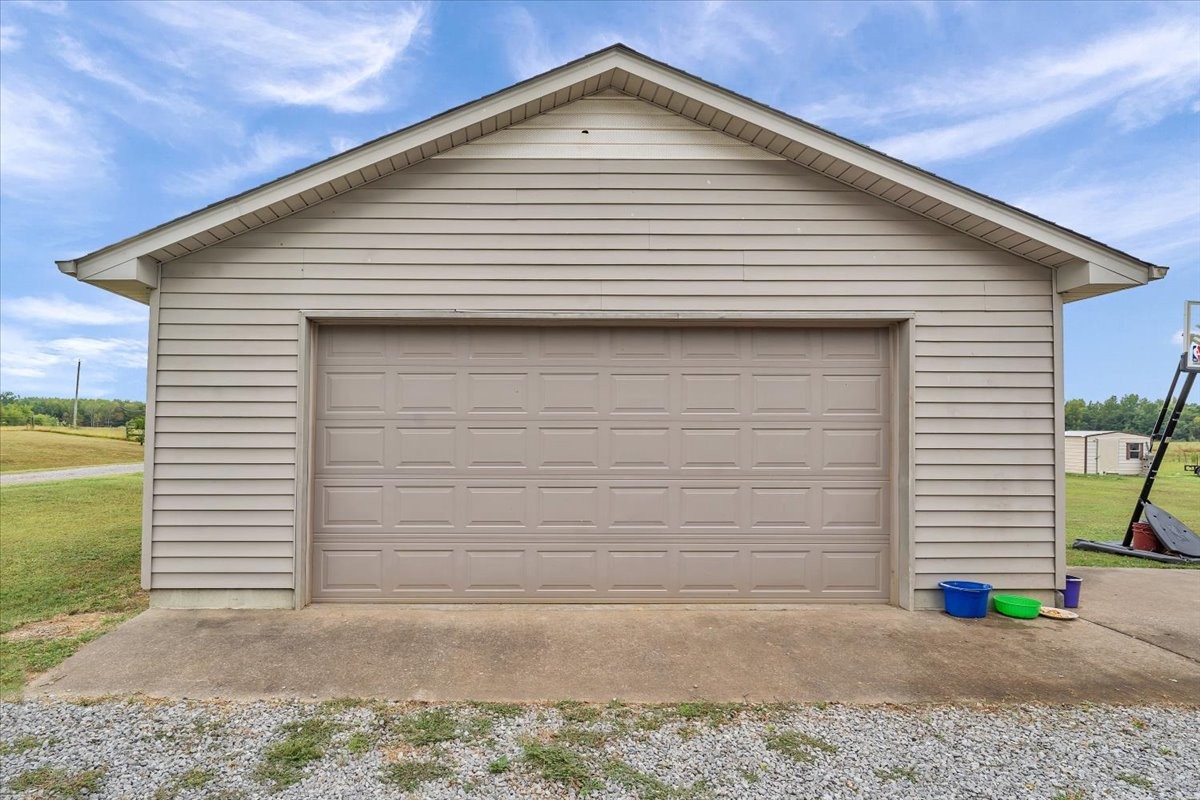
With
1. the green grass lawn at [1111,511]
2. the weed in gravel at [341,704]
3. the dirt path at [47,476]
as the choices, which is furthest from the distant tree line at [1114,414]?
the dirt path at [47,476]

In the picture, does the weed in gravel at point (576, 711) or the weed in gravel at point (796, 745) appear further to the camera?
the weed in gravel at point (576, 711)

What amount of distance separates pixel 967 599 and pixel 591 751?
11.3 ft

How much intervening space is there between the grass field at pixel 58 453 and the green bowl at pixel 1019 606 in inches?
1012

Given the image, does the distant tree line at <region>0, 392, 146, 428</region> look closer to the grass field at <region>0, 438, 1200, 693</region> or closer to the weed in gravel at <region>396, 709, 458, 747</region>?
the grass field at <region>0, 438, 1200, 693</region>

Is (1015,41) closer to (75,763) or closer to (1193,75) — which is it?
(1193,75)

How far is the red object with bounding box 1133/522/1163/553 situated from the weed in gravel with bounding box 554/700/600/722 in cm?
828

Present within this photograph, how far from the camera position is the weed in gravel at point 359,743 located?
2629 mm

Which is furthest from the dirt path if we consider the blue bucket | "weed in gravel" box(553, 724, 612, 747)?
the blue bucket

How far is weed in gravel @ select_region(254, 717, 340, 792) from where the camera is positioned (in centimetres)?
245

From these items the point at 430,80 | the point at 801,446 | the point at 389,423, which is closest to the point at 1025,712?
the point at 801,446

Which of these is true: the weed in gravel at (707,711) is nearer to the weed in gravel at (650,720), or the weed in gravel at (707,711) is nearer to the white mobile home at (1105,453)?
the weed in gravel at (650,720)

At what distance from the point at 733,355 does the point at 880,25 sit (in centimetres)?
782

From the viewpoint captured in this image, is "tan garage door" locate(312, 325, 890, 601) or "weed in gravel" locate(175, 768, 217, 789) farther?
"tan garage door" locate(312, 325, 890, 601)

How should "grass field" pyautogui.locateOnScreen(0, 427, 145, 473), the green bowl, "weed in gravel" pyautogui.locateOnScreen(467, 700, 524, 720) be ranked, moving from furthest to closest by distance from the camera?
"grass field" pyautogui.locateOnScreen(0, 427, 145, 473)
the green bowl
"weed in gravel" pyautogui.locateOnScreen(467, 700, 524, 720)
